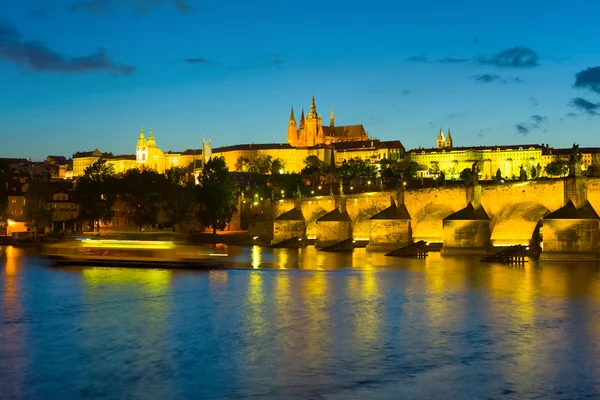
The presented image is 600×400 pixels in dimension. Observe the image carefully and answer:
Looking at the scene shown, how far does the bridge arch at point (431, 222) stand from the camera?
5206 centimetres

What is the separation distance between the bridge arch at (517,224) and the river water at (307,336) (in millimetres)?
5447

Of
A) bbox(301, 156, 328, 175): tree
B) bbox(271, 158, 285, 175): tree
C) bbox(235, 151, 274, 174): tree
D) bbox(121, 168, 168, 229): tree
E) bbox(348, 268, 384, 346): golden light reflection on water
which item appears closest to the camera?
bbox(348, 268, 384, 346): golden light reflection on water

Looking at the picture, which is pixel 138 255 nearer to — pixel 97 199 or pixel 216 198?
pixel 216 198

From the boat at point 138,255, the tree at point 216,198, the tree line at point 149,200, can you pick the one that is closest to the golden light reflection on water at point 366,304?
the boat at point 138,255

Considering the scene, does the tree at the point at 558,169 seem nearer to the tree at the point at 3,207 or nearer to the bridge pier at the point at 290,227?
the bridge pier at the point at 290,227

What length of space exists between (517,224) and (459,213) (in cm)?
326

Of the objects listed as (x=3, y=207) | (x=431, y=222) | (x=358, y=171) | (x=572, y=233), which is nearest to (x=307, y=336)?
(x=572, y=233)

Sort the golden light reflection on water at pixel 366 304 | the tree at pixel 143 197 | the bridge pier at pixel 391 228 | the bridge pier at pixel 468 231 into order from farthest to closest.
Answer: the tree at pixel 143 197
the bridge pier at pixel 391 228
the bridge pier at pixel 468 231
the golden light reflection on water at pixel 366 304

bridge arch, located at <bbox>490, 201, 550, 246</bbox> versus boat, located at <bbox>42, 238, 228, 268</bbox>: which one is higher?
bridge arch, located at <bbox>490, 201, 550, 246</bbox>

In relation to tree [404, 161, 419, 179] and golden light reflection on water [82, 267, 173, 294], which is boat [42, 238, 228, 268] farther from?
tree [404, 161, 419, 179]

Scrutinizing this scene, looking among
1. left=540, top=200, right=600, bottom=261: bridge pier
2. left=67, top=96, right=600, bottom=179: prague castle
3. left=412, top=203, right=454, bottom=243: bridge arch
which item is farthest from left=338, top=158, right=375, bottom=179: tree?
left=540, top=200, right=600, bottom=261: bridge pier

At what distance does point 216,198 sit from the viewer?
74.8 metres

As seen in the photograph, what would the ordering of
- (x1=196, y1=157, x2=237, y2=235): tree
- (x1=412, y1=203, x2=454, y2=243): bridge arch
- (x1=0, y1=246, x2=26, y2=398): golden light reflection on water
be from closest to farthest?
(x1=0, y1=246, x2=26, y2=398): golden light reflection on water < (x1=412, y1=203, x2=454, y2=243): bridge arch < (x1=196, y1=157, x2=237, y2=235): tree

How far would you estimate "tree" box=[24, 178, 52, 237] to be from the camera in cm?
7669
